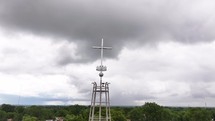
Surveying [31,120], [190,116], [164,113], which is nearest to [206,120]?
[190,116]

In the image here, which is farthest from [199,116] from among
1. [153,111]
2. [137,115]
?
[137,115]

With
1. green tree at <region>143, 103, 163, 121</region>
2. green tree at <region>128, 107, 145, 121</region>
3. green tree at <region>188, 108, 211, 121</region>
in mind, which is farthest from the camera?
green tree at <region>128, 107, 145, 121</region>

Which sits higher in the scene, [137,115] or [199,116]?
[137,115]

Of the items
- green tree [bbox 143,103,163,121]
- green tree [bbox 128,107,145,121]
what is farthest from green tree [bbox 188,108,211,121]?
green tree [bbox 128,107,145,121]

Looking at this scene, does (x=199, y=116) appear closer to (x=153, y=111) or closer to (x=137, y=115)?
(x=153, y=111)

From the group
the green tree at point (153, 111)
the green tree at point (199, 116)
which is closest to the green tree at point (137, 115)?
the green tree at point (153, 111)

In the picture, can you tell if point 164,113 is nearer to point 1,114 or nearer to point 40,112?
point 40,112

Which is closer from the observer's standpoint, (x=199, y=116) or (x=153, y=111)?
(x=199, y=116)

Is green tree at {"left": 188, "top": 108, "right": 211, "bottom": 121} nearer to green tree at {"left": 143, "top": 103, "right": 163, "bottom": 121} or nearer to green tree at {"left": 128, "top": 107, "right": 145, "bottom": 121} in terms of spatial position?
green tree at {"left": 143, "top": 103, "right": 163, "bottom": 121}

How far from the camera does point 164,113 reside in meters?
97.0

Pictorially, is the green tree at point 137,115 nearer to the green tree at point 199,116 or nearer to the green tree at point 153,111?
the green tree at point 153,111

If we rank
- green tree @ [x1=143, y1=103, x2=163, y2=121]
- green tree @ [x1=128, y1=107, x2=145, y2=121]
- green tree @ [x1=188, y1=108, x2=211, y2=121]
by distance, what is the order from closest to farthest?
green tree @ [x1=188, y1=108, x2=211, y2=121], green tree @ [x1=143, y1=103, x2=163, y2=121], green tree @ [x1=128, y1=107, x2=145, y2=121]

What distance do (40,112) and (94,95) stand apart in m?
99.2

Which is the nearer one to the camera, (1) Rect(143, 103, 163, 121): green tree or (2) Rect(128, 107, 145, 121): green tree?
(1) Rect(143, 103, 163, 121): green tree
